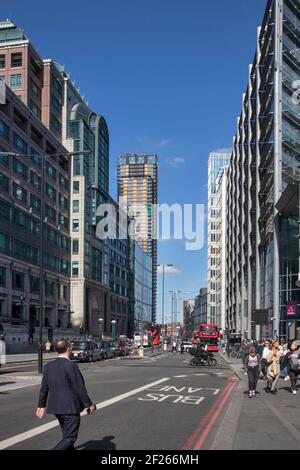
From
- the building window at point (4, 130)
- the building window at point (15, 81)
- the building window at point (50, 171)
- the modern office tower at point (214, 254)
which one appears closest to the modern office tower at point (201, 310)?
the modern office tower at point (214, 254)

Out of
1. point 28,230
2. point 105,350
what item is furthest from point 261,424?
point 28,230

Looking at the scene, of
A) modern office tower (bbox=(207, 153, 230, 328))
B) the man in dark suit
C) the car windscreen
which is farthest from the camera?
modern office tower (bbox=(207, 153, 230, 328))

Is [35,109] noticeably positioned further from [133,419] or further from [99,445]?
[99,445]

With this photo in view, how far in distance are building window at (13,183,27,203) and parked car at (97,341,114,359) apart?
1093 inches

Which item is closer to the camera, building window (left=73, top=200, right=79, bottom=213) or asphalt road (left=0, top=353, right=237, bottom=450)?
asphalt road (left=0, top=353, right=237, bottom=450)

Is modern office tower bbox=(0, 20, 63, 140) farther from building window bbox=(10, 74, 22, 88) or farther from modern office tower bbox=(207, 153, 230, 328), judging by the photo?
modern office tower bbox=(207, 153, 230, 328)

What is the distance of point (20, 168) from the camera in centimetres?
7362

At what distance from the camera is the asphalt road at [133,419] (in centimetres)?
994

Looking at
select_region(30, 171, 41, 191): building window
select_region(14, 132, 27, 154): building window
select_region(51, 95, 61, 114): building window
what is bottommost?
select_region(30, 171, 41, 191): building window

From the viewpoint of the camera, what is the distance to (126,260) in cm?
14288

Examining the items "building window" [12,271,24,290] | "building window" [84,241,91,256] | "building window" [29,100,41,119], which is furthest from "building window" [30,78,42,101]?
"building window" [12,271,24,290]

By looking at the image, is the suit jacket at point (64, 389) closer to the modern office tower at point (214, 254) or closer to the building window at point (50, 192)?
the building window at point (50, 192)

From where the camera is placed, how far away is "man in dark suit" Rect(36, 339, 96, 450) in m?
7.10
